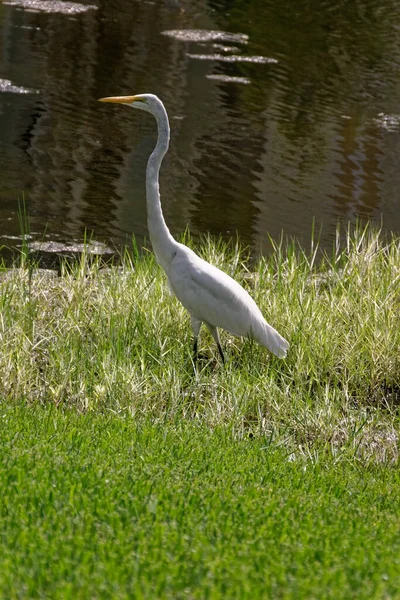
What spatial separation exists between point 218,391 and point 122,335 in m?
0.72

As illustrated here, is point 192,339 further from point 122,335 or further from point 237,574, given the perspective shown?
point 237,574

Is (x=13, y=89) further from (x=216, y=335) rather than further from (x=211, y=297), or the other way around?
(x=211, y=297)

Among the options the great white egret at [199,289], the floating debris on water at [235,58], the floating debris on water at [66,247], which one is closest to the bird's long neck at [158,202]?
the great white egret at [199,289]

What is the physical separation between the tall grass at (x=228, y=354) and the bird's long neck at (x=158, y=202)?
1.24 ft

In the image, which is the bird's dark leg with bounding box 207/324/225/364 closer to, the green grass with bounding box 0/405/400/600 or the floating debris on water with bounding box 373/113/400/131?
the green grass with bounding box 0/405/400/600

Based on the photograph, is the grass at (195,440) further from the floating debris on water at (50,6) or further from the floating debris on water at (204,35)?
the floating debris on water at (50,6)

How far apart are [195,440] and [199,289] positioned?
156 cm

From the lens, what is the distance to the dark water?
959 cm

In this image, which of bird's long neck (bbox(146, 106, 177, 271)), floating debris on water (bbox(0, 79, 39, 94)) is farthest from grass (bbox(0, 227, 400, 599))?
floating debris on water (bbox(0, 79, 39, 94))

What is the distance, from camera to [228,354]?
20.9 feet

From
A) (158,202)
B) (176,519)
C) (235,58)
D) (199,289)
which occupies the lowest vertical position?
(235,58)

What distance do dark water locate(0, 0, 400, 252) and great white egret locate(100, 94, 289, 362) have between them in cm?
247

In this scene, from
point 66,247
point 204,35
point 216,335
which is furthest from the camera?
point 204,35

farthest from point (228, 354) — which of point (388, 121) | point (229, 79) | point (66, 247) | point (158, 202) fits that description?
→ point (229, 79)
